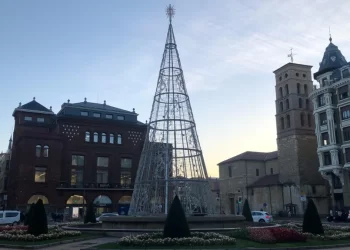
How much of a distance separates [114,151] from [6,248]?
46.8 meters

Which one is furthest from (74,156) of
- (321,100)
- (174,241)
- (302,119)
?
(174,241)

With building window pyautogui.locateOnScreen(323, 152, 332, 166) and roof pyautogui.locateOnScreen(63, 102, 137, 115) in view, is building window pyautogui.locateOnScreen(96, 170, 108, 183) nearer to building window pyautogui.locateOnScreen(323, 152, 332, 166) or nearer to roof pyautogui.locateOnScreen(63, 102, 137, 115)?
roof pyautogui.locateOnScreen(63, 102, 137, 115)

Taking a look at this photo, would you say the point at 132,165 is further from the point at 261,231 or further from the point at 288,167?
the point at 261,231

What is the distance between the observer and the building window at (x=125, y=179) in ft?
213

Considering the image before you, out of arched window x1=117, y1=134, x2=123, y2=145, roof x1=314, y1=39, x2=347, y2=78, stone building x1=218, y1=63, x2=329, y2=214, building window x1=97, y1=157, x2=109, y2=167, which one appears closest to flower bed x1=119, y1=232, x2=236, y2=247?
stone building x1=218, y1=63, x2=329, y2=214

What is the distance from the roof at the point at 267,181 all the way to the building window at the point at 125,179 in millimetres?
24067

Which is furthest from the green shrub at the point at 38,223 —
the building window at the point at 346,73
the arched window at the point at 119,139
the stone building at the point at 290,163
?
the building window at the point at 346,73

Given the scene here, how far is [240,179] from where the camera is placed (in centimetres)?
7525

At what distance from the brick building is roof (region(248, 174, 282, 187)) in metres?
23.8

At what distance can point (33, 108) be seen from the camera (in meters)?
63.5

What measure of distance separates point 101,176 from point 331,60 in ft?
140

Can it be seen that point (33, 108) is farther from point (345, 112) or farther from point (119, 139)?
point (345, 112)

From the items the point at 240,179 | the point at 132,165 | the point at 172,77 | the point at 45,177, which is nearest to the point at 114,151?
the point at 132,165

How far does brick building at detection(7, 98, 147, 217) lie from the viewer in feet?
189
